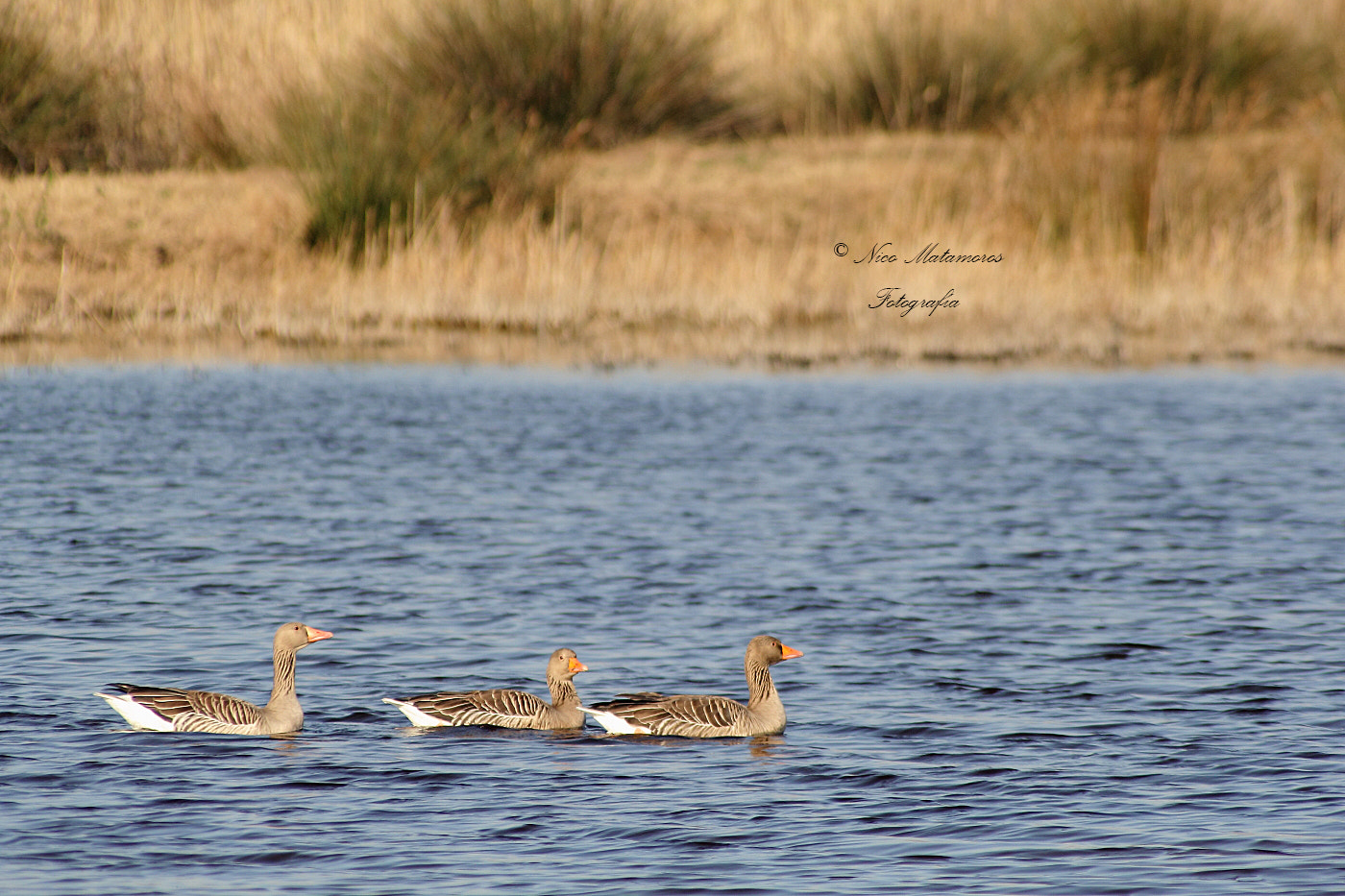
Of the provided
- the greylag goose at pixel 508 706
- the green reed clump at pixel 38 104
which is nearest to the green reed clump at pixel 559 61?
the green reed clump at pixel 38 104

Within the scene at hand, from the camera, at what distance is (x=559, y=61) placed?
3578cm

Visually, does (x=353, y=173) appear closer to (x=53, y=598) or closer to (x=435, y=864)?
(x=53, y=598)

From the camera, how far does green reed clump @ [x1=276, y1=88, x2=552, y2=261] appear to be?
29.2 meters

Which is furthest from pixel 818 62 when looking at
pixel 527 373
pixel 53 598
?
pixel 53 598

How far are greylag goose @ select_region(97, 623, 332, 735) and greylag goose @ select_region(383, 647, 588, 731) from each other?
543 millimetres

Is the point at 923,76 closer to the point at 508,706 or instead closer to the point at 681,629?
the point at 681,629

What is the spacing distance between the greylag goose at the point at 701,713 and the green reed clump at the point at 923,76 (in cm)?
2687

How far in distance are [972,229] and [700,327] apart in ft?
14.2

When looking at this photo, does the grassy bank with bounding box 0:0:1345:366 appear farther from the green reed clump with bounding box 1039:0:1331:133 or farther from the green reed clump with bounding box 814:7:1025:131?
the green reed clump with bounding box 1039:0:1331:133

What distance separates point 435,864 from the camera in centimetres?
885

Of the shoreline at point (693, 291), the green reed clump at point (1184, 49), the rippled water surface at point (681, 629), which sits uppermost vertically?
the green reed clump at point (1184, 49)

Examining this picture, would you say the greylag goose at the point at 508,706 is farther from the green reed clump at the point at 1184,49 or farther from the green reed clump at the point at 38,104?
the green reed clump at the point at 1184,49

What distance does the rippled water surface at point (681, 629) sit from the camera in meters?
9.11

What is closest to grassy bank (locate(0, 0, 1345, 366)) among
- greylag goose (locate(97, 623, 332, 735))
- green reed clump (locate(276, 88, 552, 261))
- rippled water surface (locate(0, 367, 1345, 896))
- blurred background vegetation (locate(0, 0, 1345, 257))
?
blurred background vegetation (locate(0, 0, 1345, 257))
